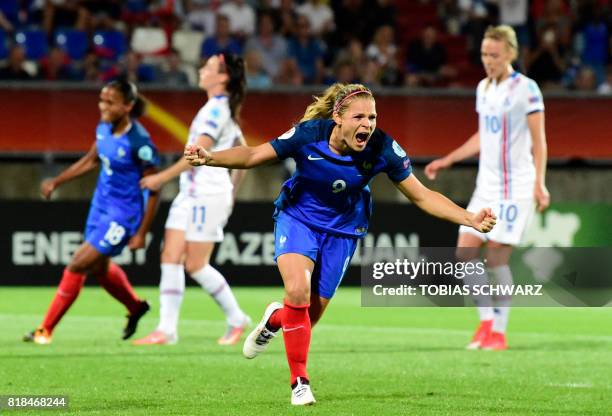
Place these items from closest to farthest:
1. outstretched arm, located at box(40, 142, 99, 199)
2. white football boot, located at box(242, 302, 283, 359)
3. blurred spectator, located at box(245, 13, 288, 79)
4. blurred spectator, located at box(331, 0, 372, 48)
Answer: white football boot, located at box(242, 302, 283, 359) < outstretched arm, located at box(40, 142, 99, 199) < blurred spectator, located at box(245, 13, 288, 79) < blurred spectator, located at box(331, 0, 372, 48)

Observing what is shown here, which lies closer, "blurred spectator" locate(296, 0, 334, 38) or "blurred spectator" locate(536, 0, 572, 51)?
"blurred spectator" locate(296, 0, 334, 38)

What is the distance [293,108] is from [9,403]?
38.9 ft

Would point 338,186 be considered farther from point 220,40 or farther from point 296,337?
point 220,40

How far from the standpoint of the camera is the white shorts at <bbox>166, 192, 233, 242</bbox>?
37.0 ft

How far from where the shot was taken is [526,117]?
1107 centimetres

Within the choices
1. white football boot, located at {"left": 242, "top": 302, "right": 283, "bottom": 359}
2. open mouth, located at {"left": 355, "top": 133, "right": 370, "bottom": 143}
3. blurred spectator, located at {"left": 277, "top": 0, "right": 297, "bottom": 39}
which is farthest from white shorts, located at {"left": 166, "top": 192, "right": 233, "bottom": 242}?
blurred spectator, located at {"left": 277, "top": 0, "right": 297, "bottom": 39}

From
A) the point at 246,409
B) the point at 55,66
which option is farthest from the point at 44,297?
the point at 246,409

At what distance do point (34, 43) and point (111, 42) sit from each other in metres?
1.04

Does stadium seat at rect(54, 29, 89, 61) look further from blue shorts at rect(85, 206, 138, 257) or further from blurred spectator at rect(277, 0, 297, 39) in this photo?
blue shorts at rect(85, 206, 138, 257)

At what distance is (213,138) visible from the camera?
1108 cm

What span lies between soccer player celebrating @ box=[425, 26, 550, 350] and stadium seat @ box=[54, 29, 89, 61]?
9.00m

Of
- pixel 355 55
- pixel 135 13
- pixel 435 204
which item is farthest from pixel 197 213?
pixel 135 13

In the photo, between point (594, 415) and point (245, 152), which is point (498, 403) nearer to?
point (594, 415)

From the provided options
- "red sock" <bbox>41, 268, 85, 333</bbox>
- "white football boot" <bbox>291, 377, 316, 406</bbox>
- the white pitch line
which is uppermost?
"white football boot" <bbox>291, 377, 316, 406</bbox>
